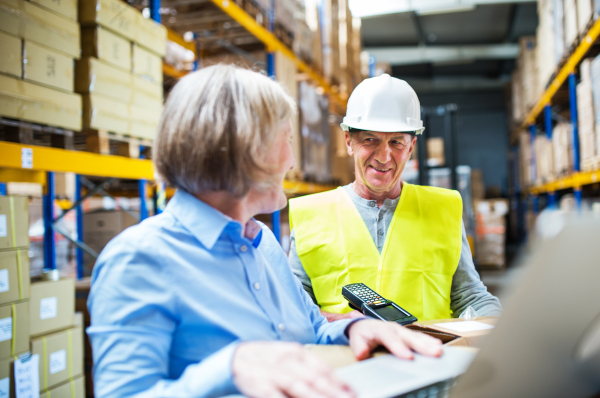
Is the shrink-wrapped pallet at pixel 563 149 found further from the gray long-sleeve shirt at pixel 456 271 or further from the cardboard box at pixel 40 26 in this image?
the cardboard box at pixel 40 26

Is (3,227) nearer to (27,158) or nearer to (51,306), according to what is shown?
(27,158)

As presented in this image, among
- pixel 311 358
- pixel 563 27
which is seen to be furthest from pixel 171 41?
pixel 311 358

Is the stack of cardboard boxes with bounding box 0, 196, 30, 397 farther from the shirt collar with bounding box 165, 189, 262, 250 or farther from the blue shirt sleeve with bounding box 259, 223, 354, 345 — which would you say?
the shirt collar with bounding box 165, 189, 262, 250

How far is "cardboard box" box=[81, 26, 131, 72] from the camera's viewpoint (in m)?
2.99

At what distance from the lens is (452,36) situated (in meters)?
12.5

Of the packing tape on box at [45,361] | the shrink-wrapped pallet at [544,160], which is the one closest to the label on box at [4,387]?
the packing tape on box at [45,361]

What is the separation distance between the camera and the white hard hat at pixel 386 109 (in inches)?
82.2

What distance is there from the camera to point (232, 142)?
1024mm

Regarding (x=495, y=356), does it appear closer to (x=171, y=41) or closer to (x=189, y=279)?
(x=189, y=279)

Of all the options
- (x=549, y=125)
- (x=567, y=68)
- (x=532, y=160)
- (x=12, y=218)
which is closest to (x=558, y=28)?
(x=567, y=68)

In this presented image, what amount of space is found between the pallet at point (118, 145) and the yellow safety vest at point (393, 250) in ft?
5.31

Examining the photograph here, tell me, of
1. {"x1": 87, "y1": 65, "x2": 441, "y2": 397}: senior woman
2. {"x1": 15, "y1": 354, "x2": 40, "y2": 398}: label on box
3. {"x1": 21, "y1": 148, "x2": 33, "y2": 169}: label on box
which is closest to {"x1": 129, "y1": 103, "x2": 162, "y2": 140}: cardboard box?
{"x1": 21, "y1": 148, "x2": 33, "y2": 169}: label on box

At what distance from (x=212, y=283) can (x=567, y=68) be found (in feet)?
19.2

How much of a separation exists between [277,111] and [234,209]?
26 cm
